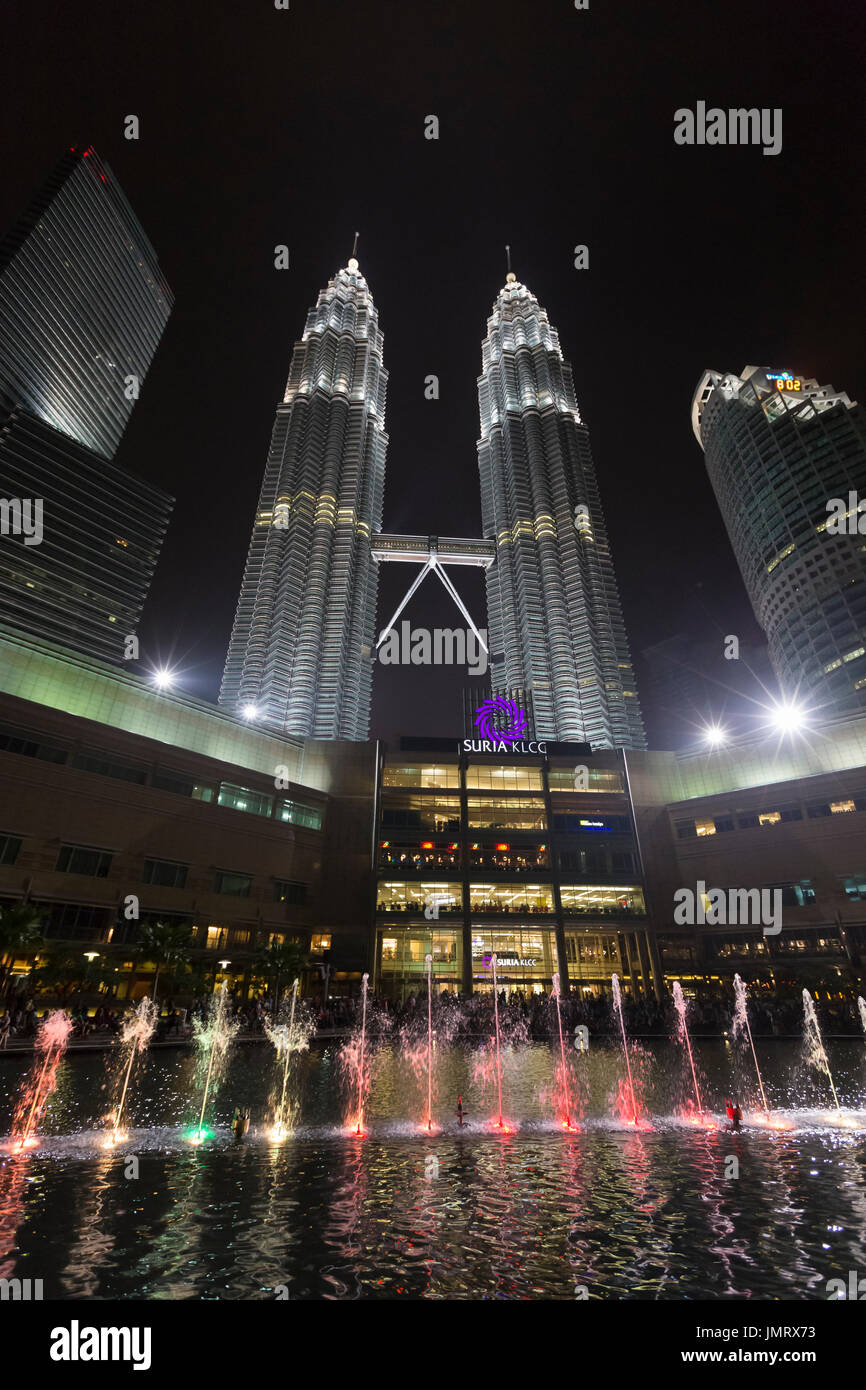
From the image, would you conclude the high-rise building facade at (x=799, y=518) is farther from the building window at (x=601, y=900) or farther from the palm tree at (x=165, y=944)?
the palm tree at (x=165, y=944)

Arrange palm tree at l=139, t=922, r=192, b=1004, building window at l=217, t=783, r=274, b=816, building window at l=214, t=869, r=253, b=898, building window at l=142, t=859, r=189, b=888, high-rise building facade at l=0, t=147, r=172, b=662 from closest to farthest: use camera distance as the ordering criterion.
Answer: palm tree at l=139, t=922, r=192, b=1004, building window at l=142, t=859, r=189, b=888, building window at l=214, t=869, r=253, b=898, building window at l=217, t=783, r=274, b=816, high-rise building facade at l=0, t=147, r=172, b=662

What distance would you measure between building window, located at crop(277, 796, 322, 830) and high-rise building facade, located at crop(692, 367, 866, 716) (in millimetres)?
97160

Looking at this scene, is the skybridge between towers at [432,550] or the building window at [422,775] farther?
the skybridge between towers at [432,550]

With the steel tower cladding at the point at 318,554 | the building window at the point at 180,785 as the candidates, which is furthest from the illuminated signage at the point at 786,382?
the building window at the point at 180,785

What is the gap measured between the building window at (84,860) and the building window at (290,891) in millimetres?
19323

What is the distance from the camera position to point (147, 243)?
190 metres

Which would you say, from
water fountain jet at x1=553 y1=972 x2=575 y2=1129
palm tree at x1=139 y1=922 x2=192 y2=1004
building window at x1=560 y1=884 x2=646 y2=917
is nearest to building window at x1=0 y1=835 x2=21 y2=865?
palm tree at x1=139 y1=922 x2=192 y2=1004

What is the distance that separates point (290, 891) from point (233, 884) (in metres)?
7.81

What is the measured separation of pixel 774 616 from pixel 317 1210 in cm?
15576

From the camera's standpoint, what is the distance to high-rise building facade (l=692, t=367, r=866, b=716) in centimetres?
12388

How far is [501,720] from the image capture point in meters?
91.5

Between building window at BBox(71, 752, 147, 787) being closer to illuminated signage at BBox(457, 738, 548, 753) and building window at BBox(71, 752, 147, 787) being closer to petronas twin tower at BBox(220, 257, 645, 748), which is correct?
illuminated signage at BBox(457, 738, 548, 753)

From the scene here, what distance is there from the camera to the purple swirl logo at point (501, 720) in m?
88.8

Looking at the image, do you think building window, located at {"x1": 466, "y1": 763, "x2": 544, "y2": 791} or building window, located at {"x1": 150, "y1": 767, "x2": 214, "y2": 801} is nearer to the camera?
building window, located at {"x1": 150, "y1": 767, "x2": 214, "y2": 801}
